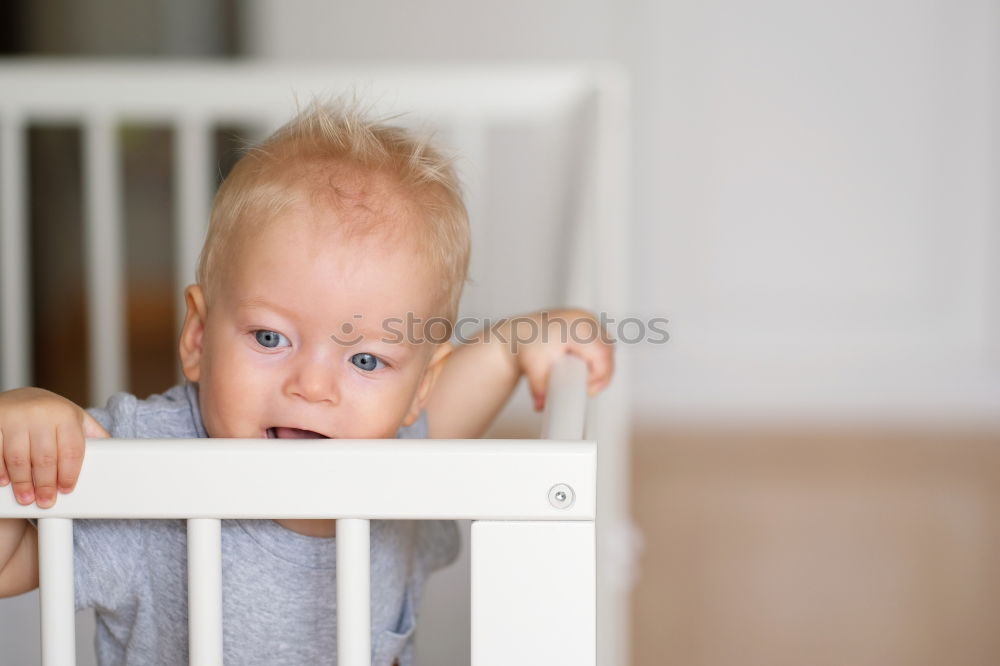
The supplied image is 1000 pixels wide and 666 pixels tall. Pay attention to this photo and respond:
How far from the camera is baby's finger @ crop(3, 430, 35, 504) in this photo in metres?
0.49

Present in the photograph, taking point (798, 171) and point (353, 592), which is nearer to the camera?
point (353, 592)

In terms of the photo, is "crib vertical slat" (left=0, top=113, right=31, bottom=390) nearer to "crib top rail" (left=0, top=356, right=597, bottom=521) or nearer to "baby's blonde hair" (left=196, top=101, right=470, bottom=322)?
"baby's blonde hair" (left=196, top=101, right=470, bottom=322)

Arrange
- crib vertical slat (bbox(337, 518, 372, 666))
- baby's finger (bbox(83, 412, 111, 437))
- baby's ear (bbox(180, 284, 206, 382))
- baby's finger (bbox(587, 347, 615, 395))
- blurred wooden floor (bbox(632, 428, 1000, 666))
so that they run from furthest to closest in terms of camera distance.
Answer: blurred wooden floor (bbox(632, 428, 1000, 666))
baby's finger (bbox(587, 347, 615, 395))
baby's ear (bbox(180, 284, 206, 382))
baby's finger (bbox(83, 412, 111, 437))
crib vertical slat (bbox(337, 518, 372, 666))

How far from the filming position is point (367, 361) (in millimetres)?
662

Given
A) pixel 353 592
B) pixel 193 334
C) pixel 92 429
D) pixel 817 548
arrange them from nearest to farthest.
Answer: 1. pixel 353 592
2. pixel 92 429
3. pixel 193 334
4. pixel 817 548

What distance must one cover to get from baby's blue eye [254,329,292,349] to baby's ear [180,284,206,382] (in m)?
0.07

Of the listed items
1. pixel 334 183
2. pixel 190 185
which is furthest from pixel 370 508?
pixel 190 185

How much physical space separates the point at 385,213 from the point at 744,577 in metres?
1.30

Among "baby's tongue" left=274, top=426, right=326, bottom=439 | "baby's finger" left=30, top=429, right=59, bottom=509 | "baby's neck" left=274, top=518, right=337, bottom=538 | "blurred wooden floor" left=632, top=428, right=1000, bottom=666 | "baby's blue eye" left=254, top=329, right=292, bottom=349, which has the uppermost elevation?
"baby's blue eye" left=254, top=329, right=292, bottom=349

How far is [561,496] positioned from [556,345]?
0.32m

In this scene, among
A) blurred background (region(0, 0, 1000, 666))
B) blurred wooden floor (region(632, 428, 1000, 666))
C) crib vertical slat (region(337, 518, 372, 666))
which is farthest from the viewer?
blurred background (region(0, 0, 1000, 666))

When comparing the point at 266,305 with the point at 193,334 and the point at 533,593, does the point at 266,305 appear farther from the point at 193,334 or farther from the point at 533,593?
the point at 533,593

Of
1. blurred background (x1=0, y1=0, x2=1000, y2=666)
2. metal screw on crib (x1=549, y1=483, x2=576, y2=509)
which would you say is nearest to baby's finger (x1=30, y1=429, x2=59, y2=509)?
metal screw on crib (x1=549, y1=483, x2=576, y2=509)

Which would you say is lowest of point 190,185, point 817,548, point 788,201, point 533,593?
point 817,548
